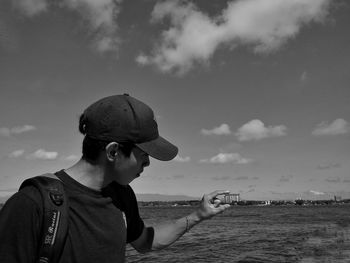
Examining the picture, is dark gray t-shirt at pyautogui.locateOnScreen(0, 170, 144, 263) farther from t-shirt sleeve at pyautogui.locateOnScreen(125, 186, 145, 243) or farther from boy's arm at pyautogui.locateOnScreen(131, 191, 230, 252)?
boy's arm at pyautogui.locateOnScreen(131, 191, 230, 252)

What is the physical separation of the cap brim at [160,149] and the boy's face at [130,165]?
0.15 feet

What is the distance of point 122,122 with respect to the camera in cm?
277

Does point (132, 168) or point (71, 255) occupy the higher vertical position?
point (132, 168)

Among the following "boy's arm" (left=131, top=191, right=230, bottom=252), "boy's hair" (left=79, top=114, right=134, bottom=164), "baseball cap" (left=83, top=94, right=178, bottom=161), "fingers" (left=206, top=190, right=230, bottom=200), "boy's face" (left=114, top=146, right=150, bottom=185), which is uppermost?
"baseball cap" (left=83, top=94, right=178, bottom=161)

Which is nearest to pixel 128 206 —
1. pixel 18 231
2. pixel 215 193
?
pixel 215 193

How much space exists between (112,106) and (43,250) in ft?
3.39

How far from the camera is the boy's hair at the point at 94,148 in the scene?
2.79m

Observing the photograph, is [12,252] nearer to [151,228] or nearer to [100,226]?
[100,226]

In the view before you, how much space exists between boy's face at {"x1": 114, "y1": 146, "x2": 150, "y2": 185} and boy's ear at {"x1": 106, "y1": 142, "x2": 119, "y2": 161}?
0.16 feet

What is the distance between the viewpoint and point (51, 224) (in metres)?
2.26

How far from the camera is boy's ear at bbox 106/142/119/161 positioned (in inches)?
109

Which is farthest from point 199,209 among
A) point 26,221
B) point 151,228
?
point 26,221

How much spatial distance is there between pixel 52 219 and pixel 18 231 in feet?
0.60

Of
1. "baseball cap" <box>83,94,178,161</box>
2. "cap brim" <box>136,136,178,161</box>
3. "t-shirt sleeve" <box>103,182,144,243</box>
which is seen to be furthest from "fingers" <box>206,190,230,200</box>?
"baseball cap" <box>83,94,178,161</box>
